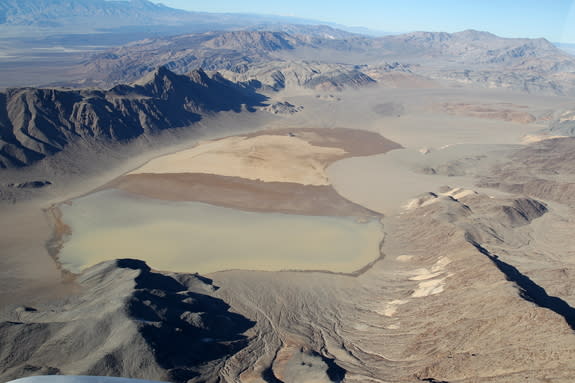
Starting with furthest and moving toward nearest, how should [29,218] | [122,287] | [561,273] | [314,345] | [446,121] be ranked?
1. [446,121]
2. [29,218]
3. [561,273]
4. [122,287]
5. [314,345]

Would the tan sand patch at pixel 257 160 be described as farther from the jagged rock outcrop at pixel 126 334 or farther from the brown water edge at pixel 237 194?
the jagged rock outcrop at pixel 126 334

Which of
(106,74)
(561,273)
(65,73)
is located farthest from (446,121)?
(65,73)

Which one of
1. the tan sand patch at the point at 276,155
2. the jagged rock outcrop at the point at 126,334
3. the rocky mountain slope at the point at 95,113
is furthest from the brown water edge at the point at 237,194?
the jagged rock outcrop at the point at 126,334

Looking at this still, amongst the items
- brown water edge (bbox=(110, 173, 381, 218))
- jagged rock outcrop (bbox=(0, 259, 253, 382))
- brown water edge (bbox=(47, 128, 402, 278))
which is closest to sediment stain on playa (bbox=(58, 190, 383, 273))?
brown water edge (bbox=(47, 128, 402, 278))

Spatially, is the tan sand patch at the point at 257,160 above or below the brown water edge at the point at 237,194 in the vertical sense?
above

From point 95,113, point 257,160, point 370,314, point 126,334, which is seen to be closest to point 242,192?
point 257,160

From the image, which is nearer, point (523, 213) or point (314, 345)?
point (314, 345)

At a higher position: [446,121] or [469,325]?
[446,121]

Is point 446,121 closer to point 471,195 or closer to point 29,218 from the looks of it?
point 471,195
